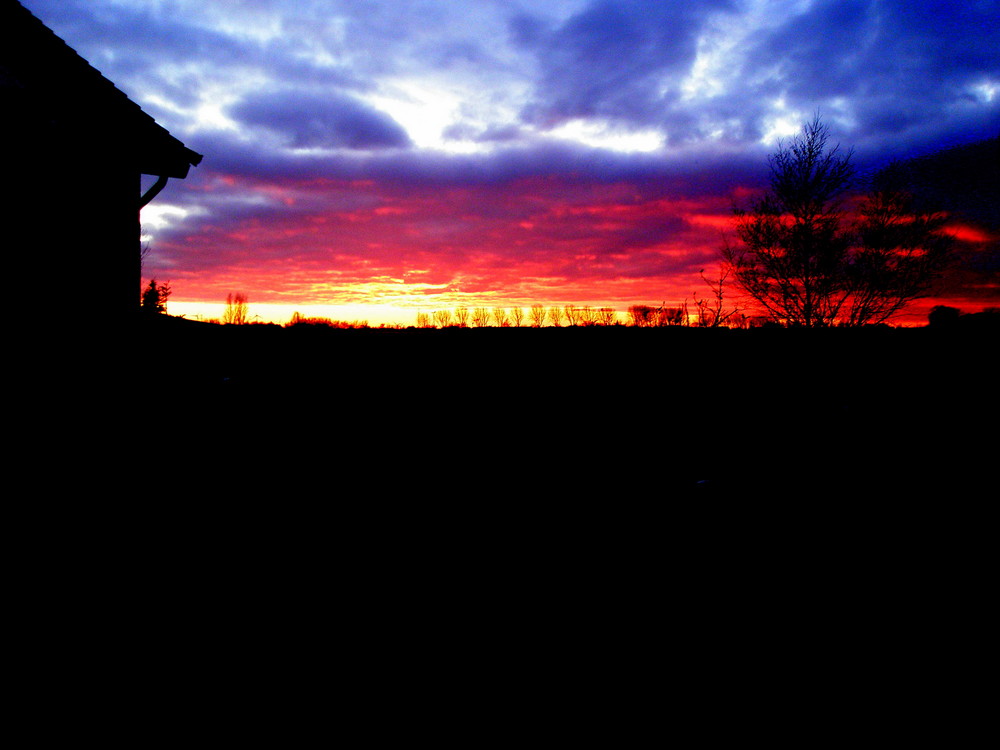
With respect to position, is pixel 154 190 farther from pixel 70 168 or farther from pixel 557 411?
pixel 557 411

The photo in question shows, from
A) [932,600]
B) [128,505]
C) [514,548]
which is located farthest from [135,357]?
[932,600]

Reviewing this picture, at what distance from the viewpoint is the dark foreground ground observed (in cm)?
505

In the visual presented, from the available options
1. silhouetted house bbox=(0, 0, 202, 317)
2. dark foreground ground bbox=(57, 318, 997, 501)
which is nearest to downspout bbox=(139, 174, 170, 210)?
silhouetted house bbox=(0, 0, 202, 317)

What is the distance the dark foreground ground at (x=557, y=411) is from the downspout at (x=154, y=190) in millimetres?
2233

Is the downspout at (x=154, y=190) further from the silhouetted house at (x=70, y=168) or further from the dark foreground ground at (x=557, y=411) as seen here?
the dark foreground ground at (x=557, y=411)

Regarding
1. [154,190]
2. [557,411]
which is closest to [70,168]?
[154,190]

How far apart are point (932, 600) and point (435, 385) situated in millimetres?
6631

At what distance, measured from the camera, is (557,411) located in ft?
23.9

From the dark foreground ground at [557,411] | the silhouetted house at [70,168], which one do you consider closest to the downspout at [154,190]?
the silhouetted house at [70,168]

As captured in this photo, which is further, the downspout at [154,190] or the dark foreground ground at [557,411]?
the downspout at [154,190]

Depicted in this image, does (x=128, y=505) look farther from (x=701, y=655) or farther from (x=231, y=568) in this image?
(x=701, y=655)

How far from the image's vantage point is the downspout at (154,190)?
8995 mm

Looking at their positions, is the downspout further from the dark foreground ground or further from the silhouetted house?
the dark foreground ground

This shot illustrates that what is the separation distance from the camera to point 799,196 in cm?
2330
